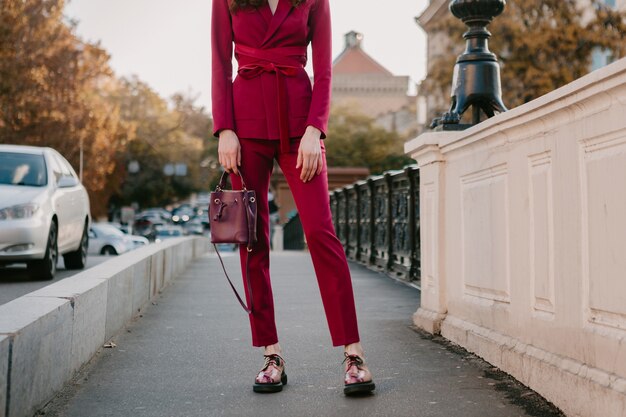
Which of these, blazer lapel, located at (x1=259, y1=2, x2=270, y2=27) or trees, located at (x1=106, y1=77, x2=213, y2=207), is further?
trees, located at (x1=106, y1=77, x2=213, y2=207)

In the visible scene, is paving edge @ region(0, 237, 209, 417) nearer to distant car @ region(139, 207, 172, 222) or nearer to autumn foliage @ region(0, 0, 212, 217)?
autumn foliage @ region(0, 0, 212, 217)

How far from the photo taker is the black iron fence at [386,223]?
11406 millimetres

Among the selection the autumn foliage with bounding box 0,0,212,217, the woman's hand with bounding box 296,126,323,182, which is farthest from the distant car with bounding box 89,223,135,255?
the woman's hand with bounding box 296,126,323,182

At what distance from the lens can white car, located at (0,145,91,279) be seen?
35.5ft

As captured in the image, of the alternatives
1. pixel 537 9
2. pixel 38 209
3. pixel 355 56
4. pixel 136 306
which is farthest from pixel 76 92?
pixel 355 56

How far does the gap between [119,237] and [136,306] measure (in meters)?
28.2

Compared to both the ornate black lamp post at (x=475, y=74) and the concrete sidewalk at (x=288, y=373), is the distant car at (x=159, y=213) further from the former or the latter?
the ornate black lamp post at (x=475, y=74)

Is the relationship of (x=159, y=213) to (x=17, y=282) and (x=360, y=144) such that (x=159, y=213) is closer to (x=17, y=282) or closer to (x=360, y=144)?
(x=360, y=144)

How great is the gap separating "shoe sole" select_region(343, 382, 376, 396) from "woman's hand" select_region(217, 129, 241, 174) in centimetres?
112

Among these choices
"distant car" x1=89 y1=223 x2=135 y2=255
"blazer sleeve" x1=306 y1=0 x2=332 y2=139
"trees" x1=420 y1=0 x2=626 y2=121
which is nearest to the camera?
"blazer sleeve" x1=306 y1=0 x2=332 y2=139

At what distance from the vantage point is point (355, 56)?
132 metres

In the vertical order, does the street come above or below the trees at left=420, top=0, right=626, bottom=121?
below

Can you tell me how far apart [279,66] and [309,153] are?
1.45 ft

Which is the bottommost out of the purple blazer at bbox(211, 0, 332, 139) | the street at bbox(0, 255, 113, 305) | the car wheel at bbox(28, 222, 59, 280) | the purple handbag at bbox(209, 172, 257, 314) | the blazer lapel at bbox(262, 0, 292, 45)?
the street at bbox(0, 255, 113, 305)
